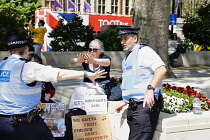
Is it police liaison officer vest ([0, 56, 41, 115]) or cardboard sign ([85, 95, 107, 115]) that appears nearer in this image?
police liaison officer vest ([0, 56, 41, 115])

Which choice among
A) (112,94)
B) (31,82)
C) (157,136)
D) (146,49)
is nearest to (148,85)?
(146,49)

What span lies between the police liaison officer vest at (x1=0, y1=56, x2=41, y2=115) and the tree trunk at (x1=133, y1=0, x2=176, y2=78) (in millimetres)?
6254

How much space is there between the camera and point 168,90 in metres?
7.17

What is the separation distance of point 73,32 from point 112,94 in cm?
1127

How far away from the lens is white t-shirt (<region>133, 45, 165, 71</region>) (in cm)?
437

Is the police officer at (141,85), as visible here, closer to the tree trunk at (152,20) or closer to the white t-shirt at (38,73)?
the white t-shirt at (38,73)

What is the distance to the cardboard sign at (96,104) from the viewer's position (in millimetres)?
5656

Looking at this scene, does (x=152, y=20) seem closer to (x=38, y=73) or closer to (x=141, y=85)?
(x=141, y=85)

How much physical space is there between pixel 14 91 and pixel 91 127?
190cm

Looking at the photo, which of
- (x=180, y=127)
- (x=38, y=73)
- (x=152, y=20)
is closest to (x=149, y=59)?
(x=180, y=127)

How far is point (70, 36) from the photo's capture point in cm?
1717

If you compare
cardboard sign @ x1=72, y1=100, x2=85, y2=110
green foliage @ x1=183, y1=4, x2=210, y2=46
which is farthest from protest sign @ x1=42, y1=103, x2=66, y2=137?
green foliage @ x1=183, y1=4, x2=210, y2=46

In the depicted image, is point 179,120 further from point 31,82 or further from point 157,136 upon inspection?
point 31,82

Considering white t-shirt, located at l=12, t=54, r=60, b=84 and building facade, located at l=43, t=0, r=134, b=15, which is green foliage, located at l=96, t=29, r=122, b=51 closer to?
white t-shirt, located at l=12, t=54, r=60, b=84
